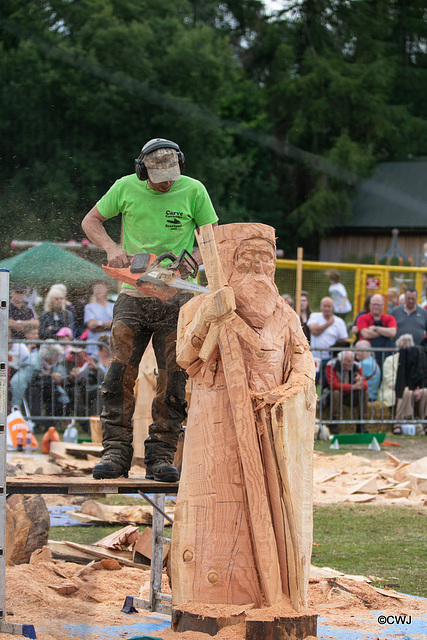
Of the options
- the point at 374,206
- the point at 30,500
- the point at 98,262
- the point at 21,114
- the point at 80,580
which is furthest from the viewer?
the point at 374,206

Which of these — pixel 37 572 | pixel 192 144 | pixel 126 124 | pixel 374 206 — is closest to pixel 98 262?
pixel 37 572

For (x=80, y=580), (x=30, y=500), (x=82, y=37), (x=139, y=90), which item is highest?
(x=82, y=37)

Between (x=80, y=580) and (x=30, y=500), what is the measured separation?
0.68 meters

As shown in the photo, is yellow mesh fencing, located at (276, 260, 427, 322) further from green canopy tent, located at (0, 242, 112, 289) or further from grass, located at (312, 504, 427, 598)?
grass, located at (312, 504, 427, 598)

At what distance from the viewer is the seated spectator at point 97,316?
973cm

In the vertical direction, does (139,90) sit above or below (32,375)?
above

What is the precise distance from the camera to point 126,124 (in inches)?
885

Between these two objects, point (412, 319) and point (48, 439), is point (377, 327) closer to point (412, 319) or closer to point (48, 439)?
point (412, 319)

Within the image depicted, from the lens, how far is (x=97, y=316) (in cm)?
993

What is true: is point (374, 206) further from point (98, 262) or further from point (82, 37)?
point (98, 262)

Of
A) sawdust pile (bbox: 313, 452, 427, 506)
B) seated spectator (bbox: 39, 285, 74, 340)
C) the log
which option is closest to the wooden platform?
the log

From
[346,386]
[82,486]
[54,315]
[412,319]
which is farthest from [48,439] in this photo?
[82,486]

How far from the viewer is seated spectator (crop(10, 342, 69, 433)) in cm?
1005

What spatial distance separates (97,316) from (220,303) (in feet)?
21.3
